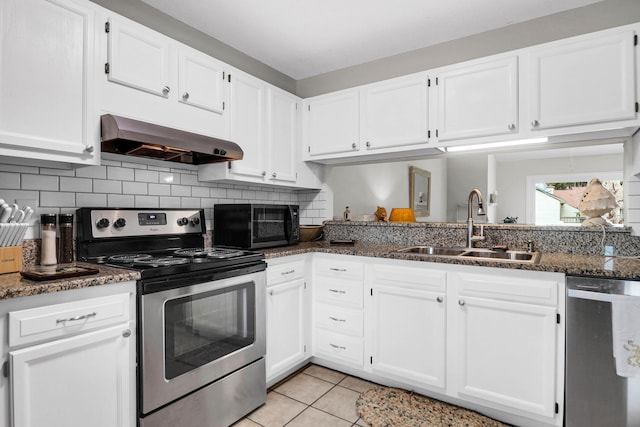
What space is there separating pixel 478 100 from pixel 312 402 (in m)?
2.22

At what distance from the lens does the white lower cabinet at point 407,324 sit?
7.02ft

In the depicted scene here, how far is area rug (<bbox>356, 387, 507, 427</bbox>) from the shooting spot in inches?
77.6

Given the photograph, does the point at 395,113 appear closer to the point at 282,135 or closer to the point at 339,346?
the point at 282,135

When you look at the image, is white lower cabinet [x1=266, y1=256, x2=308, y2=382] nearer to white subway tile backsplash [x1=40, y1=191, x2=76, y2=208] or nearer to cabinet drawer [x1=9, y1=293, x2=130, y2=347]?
cabinet drawer [x1=9, y1=293, x2=130, y2=347]

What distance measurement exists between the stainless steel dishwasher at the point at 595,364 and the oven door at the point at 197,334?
166 cm

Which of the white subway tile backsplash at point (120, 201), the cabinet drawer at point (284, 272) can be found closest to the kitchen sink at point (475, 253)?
the cabinet drawer at point (284, 272)

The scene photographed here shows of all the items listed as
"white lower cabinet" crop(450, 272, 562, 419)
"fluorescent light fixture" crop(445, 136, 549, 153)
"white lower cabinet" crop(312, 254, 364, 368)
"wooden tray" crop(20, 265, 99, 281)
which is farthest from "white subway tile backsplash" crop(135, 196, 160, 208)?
"fluorescent light fixture" crop(445, 136, 549, 153)

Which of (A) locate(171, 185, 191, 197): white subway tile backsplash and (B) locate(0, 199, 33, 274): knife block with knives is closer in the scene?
(B) locate(0, 199, 33, 274): knife block with knives

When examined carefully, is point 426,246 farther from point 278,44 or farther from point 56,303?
point 56,303

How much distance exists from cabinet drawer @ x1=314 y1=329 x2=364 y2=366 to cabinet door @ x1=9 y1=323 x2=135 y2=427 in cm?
136

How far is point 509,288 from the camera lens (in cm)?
191

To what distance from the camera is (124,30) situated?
1.87 meters

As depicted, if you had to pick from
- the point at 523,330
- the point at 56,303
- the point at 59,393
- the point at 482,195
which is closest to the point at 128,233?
the point at 56,303

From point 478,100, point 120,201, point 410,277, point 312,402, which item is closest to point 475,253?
point 410,277
